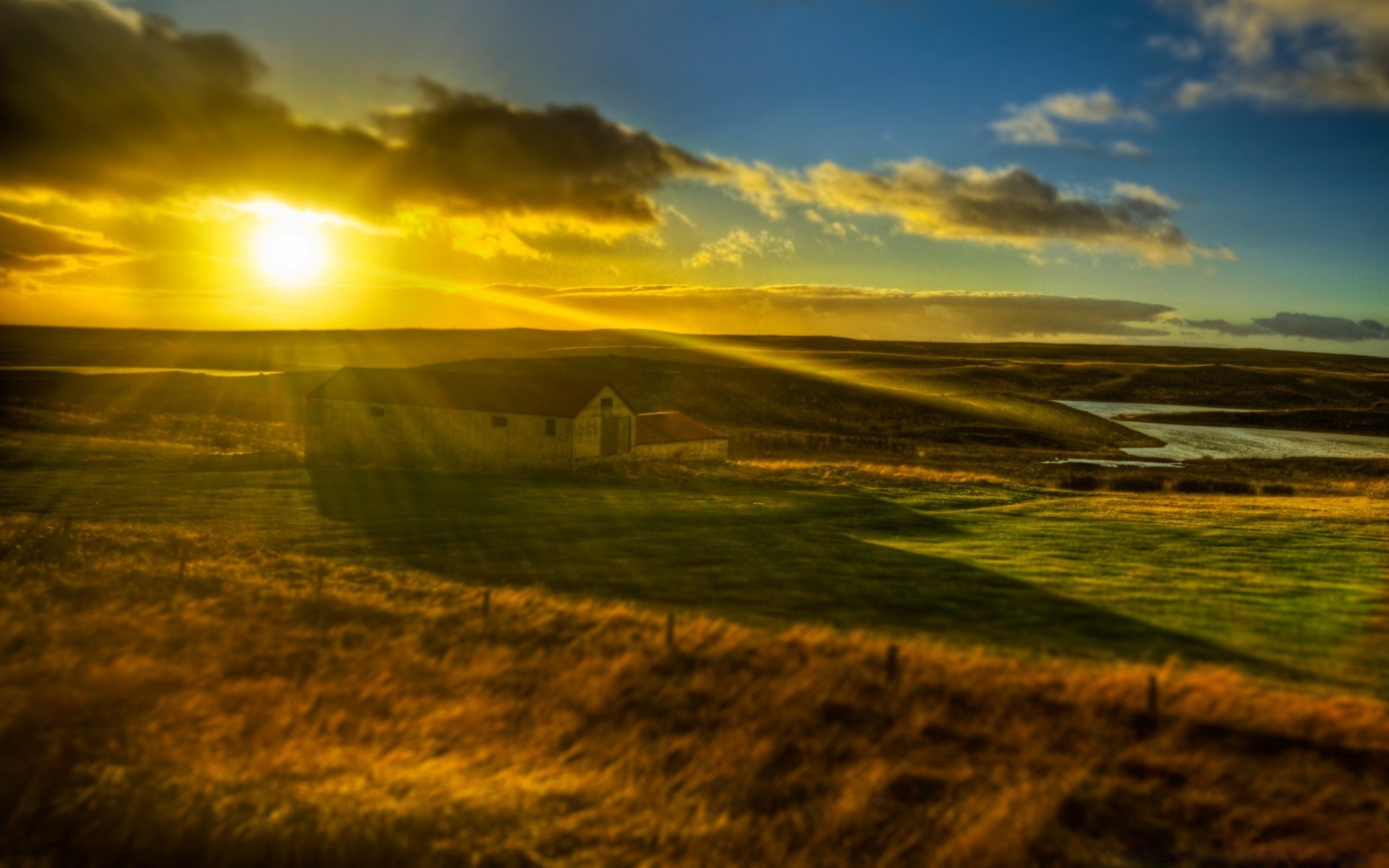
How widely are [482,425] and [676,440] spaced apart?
11.4 metres

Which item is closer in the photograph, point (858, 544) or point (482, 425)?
A: point (858, 544)

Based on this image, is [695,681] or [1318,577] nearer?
[695,681]

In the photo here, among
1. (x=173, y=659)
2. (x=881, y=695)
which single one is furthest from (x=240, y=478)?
(x=881, y=695)

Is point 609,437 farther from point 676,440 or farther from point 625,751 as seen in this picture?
point 625,751

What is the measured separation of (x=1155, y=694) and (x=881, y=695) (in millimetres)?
3615

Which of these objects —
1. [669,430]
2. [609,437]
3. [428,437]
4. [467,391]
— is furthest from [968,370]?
[428,437]

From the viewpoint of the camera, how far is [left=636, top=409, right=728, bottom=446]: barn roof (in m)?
51.4

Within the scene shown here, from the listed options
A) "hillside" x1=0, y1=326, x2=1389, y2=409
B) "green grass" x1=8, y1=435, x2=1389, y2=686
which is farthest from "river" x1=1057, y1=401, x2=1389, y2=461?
"green grass" x1=8, y1=435, x2=1389, y2=686

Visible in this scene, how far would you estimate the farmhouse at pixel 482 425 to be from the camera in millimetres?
45938

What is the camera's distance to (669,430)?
5297 centimetres

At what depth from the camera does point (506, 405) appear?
47031mm

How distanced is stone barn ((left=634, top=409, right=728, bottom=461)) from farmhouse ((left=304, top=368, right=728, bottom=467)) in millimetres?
69

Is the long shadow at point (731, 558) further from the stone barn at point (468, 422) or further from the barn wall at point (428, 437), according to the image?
the stone barn at point (468, 422)

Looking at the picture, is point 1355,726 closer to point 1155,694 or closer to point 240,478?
point 1155,694
